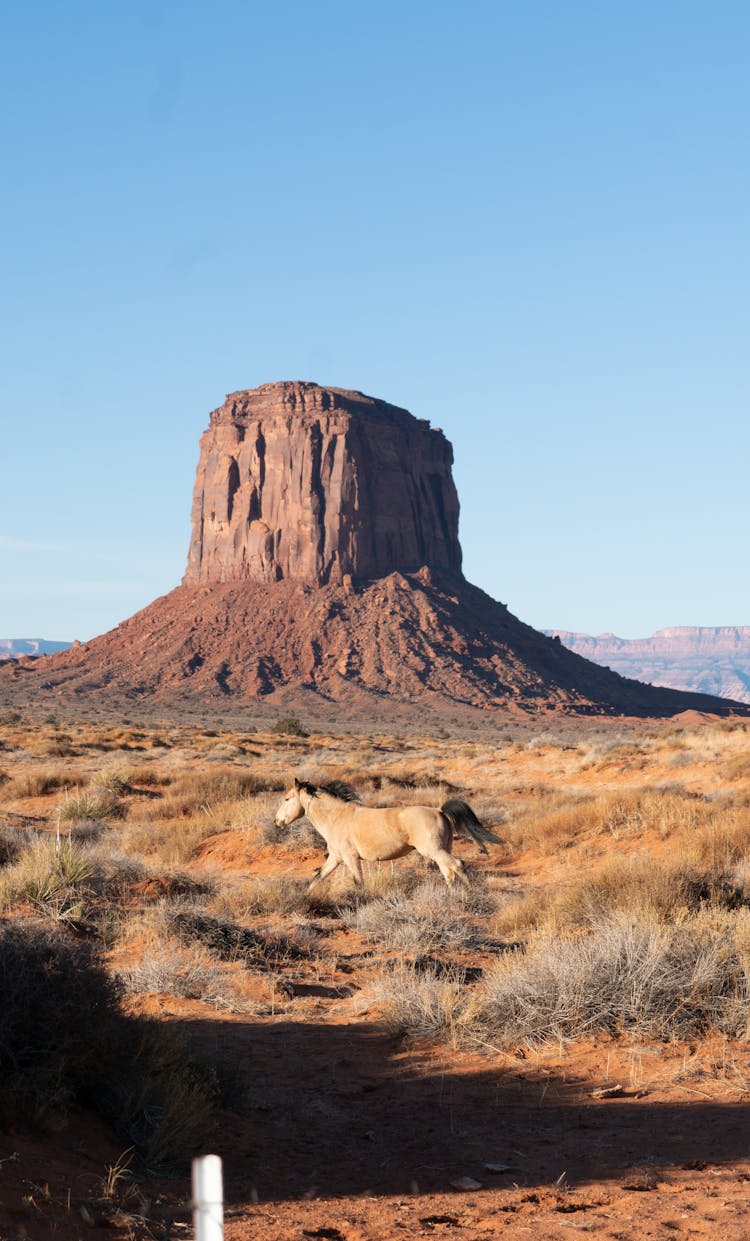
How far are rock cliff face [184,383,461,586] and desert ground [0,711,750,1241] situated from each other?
105109 millimetres

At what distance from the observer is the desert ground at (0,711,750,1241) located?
Result: 481 centimetres

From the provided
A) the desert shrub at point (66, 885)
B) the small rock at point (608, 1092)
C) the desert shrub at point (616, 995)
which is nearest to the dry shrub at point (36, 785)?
the desert shrub at point (66, 885)

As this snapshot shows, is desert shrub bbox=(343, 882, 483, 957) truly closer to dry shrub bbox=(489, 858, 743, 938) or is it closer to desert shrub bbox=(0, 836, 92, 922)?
dry shrub bbox=(489, 858, 743, 938)

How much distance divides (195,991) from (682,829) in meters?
9.65

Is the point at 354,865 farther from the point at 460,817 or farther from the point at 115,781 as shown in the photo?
the point at 115,781

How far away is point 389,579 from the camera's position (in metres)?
117

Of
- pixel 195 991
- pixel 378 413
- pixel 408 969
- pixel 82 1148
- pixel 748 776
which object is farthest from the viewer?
pixel 378 413

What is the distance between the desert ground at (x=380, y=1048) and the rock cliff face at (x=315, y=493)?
105m

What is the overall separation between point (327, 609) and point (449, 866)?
328ft

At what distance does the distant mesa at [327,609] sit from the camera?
334 ft

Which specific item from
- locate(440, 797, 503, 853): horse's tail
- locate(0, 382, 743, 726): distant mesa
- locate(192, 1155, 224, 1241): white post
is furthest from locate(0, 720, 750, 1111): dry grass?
locate(0, 382, 743, 726): distant mesa

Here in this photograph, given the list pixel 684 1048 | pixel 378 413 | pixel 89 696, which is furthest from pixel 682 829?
pixel 378 413

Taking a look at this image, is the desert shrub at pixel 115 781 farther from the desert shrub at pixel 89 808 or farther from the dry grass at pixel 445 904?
the desert shrub at pixel 89 808

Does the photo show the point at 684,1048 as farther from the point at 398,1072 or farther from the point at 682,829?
the point at 682,829
